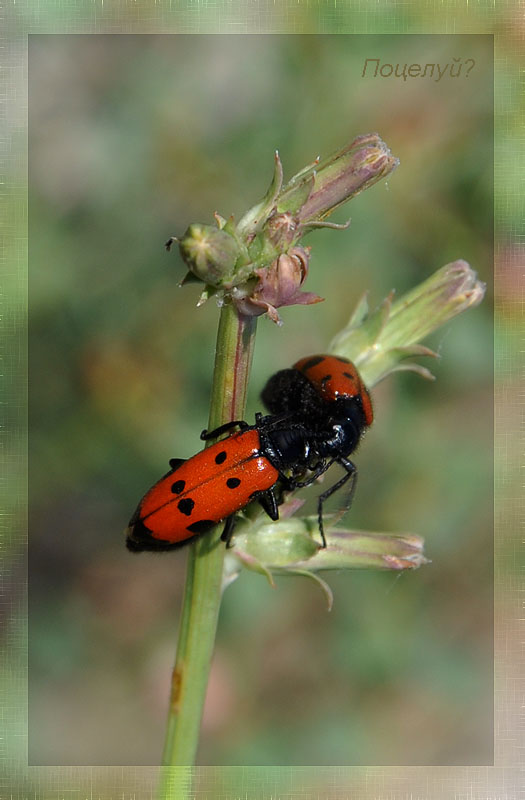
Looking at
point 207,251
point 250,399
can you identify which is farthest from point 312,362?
point 250,399

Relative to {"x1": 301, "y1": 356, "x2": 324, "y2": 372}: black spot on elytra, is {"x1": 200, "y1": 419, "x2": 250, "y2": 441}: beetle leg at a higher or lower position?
lower

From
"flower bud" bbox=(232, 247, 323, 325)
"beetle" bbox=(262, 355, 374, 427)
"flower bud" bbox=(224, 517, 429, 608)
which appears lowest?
"flower bud" bbox=(224, 517, 429, 608)

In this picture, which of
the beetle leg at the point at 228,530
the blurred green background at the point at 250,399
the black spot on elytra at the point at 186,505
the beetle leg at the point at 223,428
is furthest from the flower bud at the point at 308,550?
the blurred green background at the point at 250,399

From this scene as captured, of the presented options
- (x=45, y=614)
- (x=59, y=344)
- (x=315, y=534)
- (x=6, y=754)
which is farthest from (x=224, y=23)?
(x=6, y=754)

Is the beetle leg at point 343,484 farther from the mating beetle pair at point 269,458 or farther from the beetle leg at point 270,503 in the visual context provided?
the beetle leg at point 270,503

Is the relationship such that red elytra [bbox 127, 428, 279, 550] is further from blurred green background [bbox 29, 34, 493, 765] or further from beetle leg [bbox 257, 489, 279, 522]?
blurred green background [bbox 29, 34, 493, 765]

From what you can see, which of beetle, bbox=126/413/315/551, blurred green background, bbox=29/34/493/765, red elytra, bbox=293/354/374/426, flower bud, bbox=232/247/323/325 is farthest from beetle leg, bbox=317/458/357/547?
blurred green background, bbox=29/34/493/765
